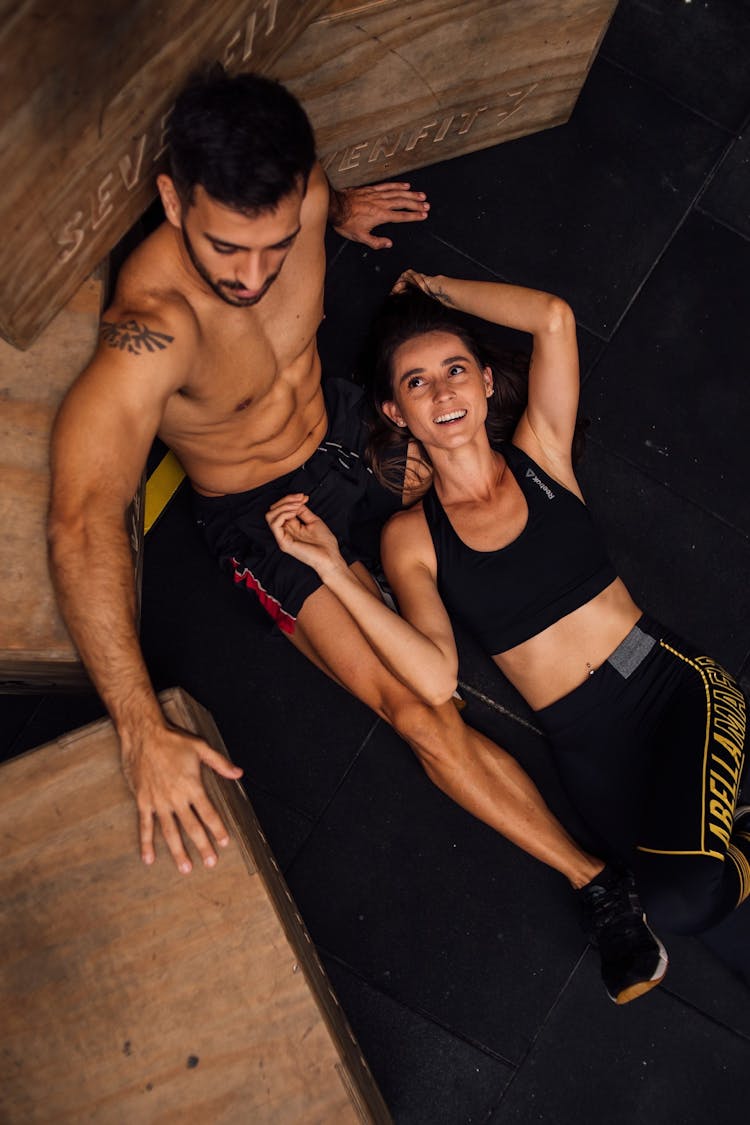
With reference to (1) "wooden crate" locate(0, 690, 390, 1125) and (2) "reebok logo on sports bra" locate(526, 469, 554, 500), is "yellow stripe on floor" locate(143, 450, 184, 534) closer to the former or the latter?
(1) "wooden crate" locate(0, 690, 390, 1125)

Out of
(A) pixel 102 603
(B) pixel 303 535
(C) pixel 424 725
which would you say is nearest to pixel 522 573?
(C) pixel 424 725

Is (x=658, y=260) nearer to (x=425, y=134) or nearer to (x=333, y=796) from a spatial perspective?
(x=425, y=134)

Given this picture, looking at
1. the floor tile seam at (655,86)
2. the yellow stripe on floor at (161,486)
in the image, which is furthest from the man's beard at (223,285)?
the floor tile seam at (655,86)

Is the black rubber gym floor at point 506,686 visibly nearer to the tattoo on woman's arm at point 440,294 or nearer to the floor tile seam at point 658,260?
the floor tile seam at point 658,260

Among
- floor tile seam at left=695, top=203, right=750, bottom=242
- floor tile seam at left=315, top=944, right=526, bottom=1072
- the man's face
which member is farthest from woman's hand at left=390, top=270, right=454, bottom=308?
floor tile seam at left=315, top=944, right=526, bottom=1072

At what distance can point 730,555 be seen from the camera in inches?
129

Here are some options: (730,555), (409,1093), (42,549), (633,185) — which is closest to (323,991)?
(409,1093)

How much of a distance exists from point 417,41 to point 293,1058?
2.80 metres

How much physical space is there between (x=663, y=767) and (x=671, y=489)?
3.58 feet

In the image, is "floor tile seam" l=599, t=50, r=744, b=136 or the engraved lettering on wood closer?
the engraved lettering on wood

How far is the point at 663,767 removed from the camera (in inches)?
104

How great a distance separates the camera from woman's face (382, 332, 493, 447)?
2615 mm

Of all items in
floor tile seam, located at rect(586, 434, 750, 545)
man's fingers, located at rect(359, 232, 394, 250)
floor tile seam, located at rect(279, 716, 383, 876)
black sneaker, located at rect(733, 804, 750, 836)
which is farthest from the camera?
floor tile seam, located at rect(586, 434, 750, 545)

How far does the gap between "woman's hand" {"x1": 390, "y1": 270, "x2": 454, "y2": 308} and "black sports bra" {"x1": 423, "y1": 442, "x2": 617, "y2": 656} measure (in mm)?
616
